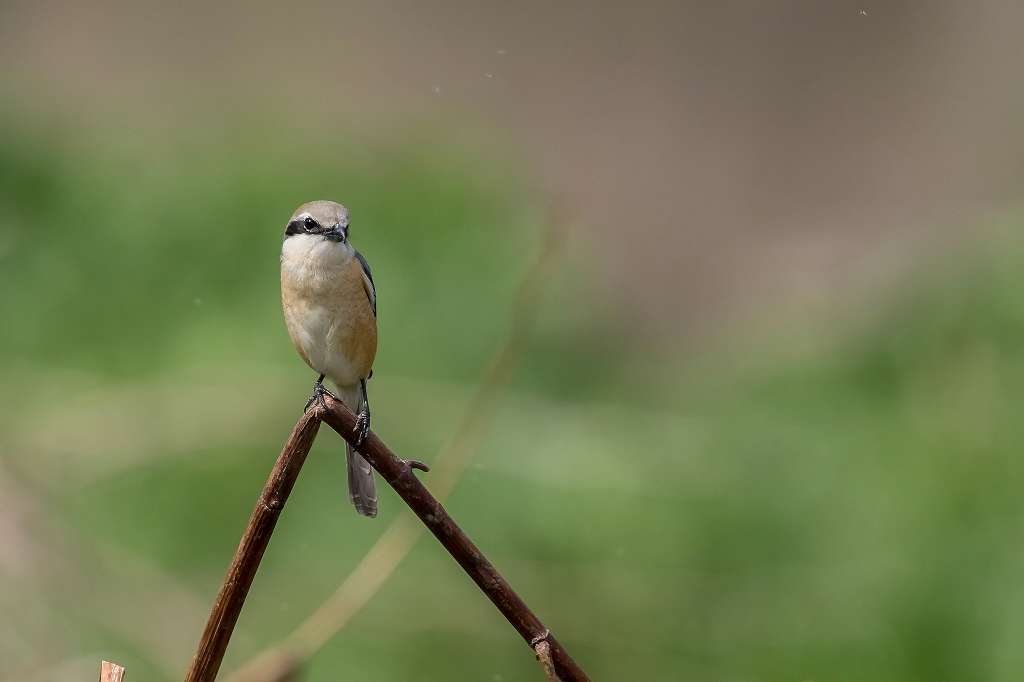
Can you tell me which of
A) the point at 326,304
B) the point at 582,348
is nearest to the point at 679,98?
the point at 582,348

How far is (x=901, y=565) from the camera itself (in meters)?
4.22

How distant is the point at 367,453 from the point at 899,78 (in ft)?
30.5

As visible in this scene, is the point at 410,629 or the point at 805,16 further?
the point at 805,16

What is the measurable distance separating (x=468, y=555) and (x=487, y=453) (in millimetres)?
4074

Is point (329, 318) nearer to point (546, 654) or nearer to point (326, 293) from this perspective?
point (326, 293)

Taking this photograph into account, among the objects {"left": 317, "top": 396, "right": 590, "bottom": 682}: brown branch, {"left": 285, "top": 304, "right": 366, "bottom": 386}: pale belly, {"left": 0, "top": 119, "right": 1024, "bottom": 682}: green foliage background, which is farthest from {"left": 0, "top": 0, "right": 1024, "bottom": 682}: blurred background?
{"left": 317, "top": 396, "right": 590, "bottom": 682}: brown branch

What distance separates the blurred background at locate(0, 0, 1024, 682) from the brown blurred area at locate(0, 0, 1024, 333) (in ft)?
0.10

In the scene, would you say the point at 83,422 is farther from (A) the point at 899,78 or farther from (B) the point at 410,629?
(A) the point at 899,78

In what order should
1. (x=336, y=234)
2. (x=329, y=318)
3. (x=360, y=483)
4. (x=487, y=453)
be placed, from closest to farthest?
(x=360, y=483) → (x=336, y=234) → (x=329, y=318) → (x=487, y=453)

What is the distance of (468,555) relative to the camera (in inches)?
45.7

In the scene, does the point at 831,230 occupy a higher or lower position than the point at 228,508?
higher

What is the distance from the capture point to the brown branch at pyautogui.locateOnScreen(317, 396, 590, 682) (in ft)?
3.82

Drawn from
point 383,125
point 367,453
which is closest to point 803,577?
point 367,453

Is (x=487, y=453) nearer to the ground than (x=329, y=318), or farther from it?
farther from it
